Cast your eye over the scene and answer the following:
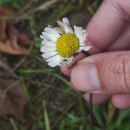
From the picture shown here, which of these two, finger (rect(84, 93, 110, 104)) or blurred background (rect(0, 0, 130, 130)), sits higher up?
blurred background (rect(0, 0, 130, 130))

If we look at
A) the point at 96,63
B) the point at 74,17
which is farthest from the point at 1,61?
the point at 96,63

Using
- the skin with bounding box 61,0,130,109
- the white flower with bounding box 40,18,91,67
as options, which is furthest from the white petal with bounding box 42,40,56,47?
the skin with bounding box 61,0,130,109

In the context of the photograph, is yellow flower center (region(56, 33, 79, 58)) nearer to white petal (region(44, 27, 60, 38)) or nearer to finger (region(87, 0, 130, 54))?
white petal (region(44, 27, 60, 38))

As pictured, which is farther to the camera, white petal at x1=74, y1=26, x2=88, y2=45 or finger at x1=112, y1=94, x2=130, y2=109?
finger at x1=112, y1=94, x2=130, y2=109

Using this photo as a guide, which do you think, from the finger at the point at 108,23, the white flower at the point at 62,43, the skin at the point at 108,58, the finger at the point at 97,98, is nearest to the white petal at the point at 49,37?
the white flower at the point at 62,43

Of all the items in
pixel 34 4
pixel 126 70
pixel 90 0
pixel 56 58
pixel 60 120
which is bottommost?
pixel 60 120

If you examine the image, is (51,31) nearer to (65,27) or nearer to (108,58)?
(65,27)

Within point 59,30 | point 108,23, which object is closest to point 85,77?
point 59,30

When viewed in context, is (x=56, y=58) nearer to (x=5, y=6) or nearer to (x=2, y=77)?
(x=2, y=77)
